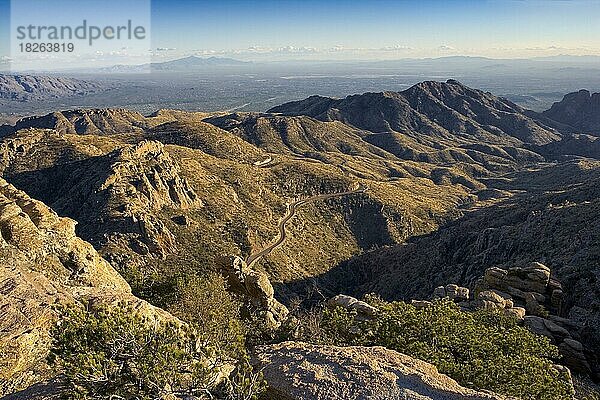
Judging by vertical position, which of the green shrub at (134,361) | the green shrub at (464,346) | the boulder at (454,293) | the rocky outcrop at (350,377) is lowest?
the boulder at (454,293)

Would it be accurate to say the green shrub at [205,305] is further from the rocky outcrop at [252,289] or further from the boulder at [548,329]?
the boulder at [548,329]

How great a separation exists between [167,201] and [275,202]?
31.0 m

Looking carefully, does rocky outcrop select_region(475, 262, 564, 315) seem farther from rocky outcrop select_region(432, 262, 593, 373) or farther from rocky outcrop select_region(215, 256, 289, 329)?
rocky outcrop select_region(215, 256, 289, 329)

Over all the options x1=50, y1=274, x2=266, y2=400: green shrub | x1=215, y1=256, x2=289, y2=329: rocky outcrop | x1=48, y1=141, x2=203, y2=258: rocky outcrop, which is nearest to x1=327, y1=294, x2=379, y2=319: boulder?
x1=215, y1=256, x2=289, y2=329: rocky outcrop

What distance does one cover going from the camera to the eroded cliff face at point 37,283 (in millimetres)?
15617

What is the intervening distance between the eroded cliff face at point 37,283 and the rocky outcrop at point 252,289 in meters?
12.6

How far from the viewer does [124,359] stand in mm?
13102

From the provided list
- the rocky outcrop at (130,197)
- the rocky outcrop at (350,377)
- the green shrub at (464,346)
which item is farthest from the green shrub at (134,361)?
the rocky outcrop at (130,197)

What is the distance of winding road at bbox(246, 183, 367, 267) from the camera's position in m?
89.8

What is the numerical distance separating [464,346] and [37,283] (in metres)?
20.7

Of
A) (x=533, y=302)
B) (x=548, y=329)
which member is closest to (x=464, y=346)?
(x=548, y=329)

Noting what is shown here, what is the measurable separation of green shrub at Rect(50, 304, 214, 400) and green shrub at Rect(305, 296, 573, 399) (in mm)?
10871

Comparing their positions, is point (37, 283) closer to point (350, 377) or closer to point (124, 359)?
point (124, 359)

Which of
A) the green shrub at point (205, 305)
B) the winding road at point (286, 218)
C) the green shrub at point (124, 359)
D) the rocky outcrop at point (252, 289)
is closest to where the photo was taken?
the green shrub at point (124, 359)
